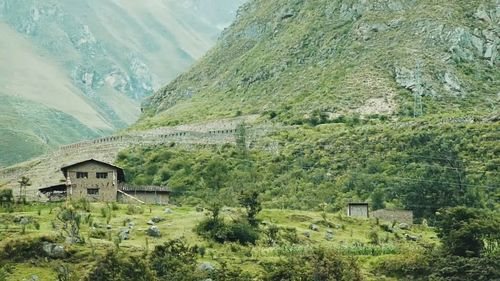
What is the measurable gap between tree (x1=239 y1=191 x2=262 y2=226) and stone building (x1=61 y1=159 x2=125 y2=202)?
17795 millimetres

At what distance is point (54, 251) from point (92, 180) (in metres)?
30.9

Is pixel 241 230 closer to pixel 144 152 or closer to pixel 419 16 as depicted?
pixel 144 152

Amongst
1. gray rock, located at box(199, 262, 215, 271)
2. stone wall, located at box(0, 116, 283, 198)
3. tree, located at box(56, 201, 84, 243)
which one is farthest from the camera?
stone wall, located at box(0, 116, 283, 198)

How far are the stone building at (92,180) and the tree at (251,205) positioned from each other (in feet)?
58.4

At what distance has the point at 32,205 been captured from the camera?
3413 inches

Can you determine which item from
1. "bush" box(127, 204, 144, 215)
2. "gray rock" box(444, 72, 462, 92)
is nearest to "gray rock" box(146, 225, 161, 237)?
"bush" box(127, 204, 144, 215)

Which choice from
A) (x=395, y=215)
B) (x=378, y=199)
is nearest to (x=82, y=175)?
(x=395, y=215)

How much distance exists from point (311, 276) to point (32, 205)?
3241 centimetres

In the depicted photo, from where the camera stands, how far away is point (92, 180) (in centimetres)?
9838

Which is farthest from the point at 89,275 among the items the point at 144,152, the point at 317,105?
the point at 317,105

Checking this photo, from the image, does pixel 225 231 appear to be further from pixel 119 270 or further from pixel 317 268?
pixel 119 270

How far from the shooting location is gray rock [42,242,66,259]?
67.6m

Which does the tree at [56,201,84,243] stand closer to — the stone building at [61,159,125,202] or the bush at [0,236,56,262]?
the bush at [0,236,56,262]

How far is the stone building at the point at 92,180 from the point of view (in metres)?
98.1
